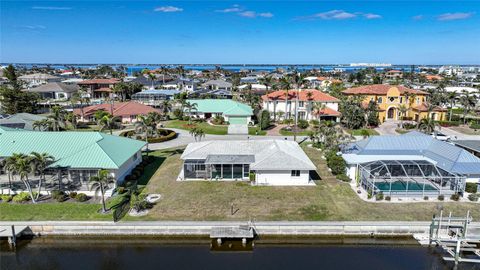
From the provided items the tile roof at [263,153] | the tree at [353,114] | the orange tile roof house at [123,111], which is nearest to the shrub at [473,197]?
the tile roof at [263,153]

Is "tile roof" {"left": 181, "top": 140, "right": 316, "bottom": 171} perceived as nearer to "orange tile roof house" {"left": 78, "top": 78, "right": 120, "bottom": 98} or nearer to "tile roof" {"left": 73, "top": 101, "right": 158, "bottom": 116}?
"tile roof" {"left": 73, "top": 101, "right": 158, "bottom": 116}

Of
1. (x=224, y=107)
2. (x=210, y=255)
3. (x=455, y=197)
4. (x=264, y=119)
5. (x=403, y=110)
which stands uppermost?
(x=224, y=107)

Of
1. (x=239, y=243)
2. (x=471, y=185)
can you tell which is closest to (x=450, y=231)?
(x=471, y=185)

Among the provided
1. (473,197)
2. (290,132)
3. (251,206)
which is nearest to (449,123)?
(290,132)

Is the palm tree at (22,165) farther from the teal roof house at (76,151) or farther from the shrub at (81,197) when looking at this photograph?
the shrub at (81,197)

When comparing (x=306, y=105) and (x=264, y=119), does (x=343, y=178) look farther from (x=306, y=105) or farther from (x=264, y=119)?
(x=306, y=105)
